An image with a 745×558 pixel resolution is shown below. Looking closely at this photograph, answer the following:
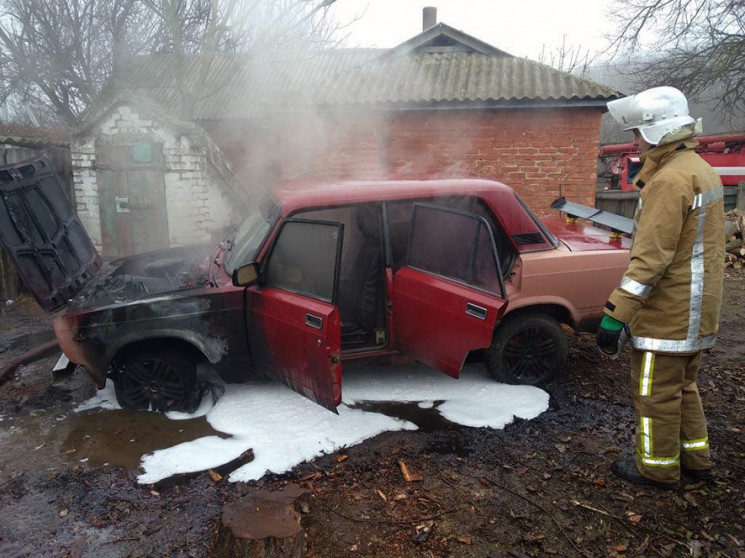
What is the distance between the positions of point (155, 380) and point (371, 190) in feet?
7.13

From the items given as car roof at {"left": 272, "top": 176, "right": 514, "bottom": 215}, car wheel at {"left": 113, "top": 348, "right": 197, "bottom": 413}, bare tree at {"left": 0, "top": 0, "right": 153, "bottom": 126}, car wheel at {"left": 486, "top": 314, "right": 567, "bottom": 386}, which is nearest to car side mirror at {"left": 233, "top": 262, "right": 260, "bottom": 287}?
car roof at {"left": 272, "top": 176, "right": 514, "bottom": 215}

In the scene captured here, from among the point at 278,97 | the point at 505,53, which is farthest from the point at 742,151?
the point at 278,97

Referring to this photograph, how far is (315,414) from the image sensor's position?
12.6 feet

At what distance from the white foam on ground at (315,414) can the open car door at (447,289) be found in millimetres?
470

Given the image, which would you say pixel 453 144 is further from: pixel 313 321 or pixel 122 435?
pixel 122 435

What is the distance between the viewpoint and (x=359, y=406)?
4.01 metres

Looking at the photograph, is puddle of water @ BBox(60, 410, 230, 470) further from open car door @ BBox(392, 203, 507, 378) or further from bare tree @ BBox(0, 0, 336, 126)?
bare tree @ BBox(0, 0, 336, 126)

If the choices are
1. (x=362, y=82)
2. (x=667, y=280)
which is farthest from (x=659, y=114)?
(x=362, y=82)

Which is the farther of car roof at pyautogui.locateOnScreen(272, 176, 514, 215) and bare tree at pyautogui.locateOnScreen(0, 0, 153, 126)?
bare tree at pyautogui.locateOnScreen(0, 0, 153, 126)

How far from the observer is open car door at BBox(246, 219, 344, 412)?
10.6ft

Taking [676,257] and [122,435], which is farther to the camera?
[122,435]

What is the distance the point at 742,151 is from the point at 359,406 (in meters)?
13.7

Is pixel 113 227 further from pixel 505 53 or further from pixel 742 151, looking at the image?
pixel 742 151

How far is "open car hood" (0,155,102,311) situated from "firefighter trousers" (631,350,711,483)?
431cm
